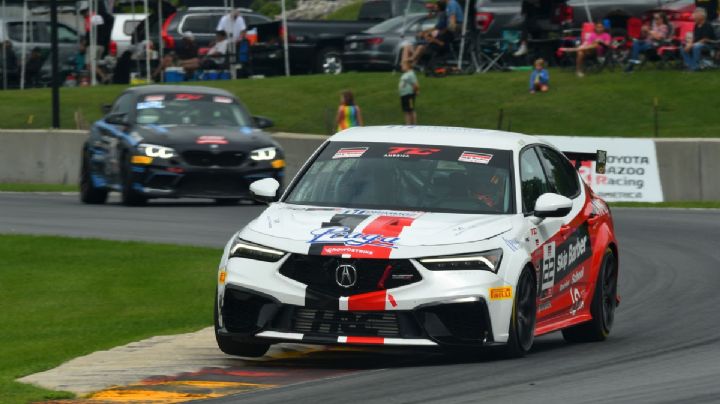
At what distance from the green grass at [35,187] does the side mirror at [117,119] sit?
4.61m

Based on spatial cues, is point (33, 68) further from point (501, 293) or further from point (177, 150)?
point (501, 293)

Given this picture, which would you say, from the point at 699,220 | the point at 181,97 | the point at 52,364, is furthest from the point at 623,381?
the point at 181,97

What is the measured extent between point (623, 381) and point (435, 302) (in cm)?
110

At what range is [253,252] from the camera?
9828 millimetres

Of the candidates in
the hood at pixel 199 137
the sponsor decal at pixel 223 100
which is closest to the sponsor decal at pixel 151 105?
the hood at pixel 199 137

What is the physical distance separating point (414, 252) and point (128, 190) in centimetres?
1324

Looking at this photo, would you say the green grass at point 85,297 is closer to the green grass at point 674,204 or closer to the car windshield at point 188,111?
the car windshield at point 188,111

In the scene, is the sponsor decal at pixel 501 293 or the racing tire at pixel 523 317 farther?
the racing tire at pixel 523 317

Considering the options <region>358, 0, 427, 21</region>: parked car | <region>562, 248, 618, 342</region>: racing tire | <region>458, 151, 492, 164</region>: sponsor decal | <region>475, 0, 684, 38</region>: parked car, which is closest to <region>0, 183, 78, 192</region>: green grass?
<region>475, 0, 684, 38</region>: parked car

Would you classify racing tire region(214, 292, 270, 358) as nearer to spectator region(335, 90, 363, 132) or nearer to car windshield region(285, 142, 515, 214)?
car windshield region(285, 142, 515, 214)

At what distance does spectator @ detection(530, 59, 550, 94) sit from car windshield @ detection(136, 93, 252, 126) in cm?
1176

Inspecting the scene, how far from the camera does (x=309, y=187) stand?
10922 mm

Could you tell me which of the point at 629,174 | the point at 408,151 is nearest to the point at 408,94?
the point at 629,174

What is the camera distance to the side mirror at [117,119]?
2298cm
